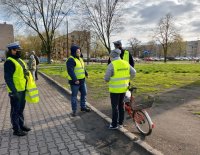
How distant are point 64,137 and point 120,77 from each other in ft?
5.83

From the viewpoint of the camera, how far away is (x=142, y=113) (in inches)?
187

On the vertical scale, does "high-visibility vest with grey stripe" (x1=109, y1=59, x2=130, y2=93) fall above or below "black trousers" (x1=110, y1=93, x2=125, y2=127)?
above

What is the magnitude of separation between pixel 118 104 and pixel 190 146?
1.70 metres

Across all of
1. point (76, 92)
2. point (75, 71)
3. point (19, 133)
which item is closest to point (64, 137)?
point (19, 133)

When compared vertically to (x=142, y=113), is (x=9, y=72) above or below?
above

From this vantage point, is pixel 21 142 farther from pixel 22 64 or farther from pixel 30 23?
pixel 30 23

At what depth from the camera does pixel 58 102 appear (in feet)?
26.5

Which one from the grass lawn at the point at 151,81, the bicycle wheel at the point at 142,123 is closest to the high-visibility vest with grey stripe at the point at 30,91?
the bicycle wheel at the point at 142,123

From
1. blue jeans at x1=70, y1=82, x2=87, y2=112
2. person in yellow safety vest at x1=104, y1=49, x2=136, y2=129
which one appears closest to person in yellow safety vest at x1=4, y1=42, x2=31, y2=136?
blue jeans at x1=70, y1=82, x2=87, y2=112

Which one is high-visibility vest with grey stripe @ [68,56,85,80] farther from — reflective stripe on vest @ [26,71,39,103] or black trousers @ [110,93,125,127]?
black trousers @ [110,93,125,127]

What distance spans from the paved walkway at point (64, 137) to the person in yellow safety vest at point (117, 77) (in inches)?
26.9

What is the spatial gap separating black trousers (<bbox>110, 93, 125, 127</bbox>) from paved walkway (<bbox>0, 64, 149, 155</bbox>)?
32cm

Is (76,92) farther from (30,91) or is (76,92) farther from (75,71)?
(30,91)

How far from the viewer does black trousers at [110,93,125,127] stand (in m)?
4.80
